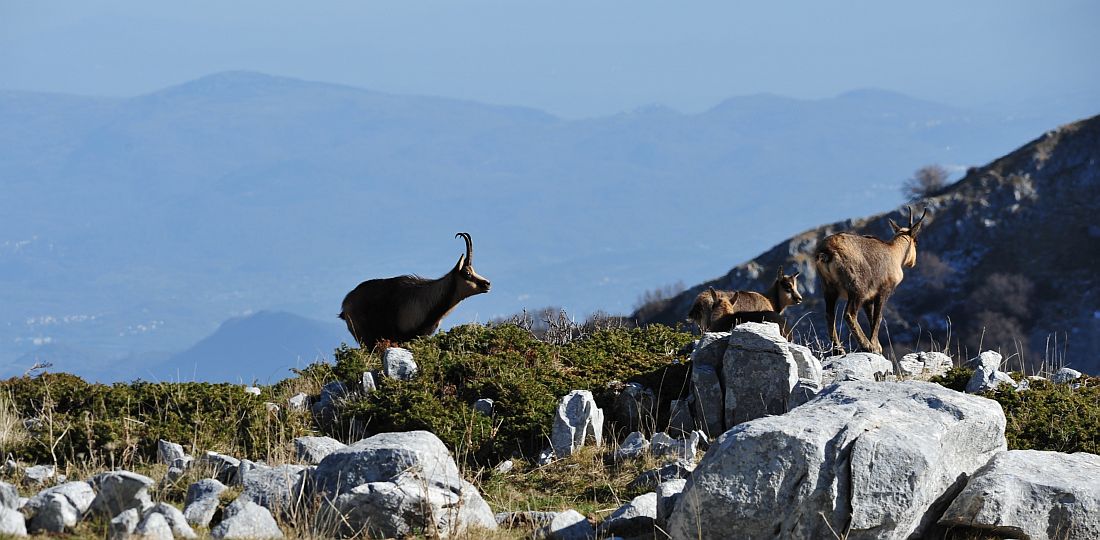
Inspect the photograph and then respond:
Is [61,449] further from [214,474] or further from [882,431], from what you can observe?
[882,431]

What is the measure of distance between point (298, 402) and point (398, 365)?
1.14m

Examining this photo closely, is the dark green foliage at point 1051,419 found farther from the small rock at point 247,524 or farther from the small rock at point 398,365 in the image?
the small rock at point 247,524

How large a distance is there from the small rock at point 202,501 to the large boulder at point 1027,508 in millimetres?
5232

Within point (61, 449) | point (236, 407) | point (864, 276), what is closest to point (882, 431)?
point (236, 407)

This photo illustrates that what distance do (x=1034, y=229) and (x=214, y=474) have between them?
396 ft

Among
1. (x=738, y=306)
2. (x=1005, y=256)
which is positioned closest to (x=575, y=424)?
(x=738, y=306)

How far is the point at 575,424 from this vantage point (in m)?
11.5

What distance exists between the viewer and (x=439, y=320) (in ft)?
55.7

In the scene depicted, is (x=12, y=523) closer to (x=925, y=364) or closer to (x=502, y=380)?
(x=502, y=380)

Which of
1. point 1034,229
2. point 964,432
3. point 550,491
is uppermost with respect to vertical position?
point 964,432

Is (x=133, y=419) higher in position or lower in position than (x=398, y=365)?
higher

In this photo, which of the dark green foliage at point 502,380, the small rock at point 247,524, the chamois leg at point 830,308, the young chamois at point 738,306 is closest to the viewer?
the small rock at point 247,524

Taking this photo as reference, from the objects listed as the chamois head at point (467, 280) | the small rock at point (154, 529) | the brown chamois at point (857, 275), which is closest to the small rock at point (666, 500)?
the small rock at point (154, 529)

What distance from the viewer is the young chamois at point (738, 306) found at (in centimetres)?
1684
